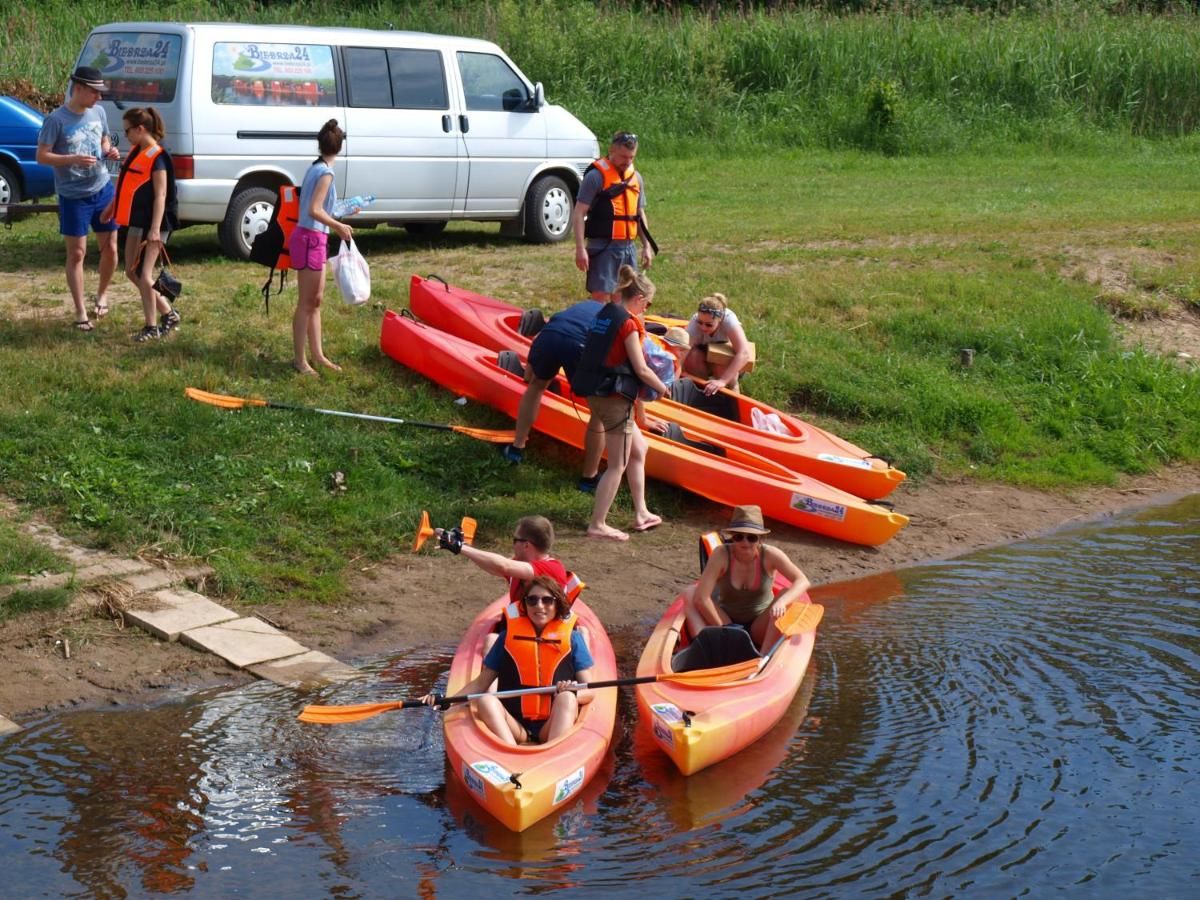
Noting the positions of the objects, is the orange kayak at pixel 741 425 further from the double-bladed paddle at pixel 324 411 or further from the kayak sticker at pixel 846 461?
the double-bladed paddle at pixel 324 411

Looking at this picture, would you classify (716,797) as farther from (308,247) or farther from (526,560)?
(308,247)

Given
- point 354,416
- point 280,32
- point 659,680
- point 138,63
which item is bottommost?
point 659,680

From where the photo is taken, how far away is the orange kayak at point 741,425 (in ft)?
34.5

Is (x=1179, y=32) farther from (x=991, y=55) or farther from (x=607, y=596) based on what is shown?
(x=607, y=596)

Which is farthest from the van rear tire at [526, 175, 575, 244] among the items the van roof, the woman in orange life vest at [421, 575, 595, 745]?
the woman in orange life vest at [421, 575, 595, 745]

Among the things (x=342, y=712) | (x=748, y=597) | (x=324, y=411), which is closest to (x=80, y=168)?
(x=324, y=411)

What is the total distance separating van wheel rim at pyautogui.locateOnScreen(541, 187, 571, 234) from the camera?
14969mm

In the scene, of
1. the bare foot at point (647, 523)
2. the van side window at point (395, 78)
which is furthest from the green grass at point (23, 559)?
the van side window at point (395, 78)

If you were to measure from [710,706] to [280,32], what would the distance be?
848 centimetres

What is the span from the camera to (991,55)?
79.4 feet

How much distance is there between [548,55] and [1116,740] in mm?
18409

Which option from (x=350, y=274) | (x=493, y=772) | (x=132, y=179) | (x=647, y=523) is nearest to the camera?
(x=493, y=772)

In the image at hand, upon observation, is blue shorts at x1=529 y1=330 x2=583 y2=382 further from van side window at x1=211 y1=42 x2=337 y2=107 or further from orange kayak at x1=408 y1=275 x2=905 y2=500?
van side window at x1=211 y1=42 x2=337 y2=107

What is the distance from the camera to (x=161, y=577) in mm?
8359
